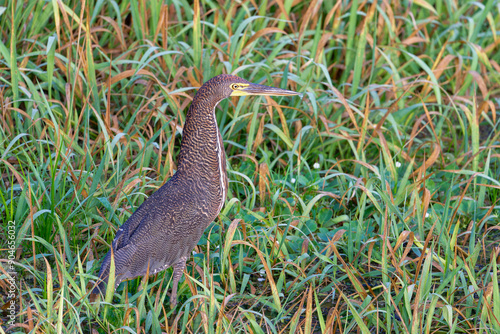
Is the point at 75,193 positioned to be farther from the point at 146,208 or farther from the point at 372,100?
the point at 372,100

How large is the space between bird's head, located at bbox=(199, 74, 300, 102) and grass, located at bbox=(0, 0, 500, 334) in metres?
0.65

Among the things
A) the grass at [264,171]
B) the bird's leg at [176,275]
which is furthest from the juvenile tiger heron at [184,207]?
the grass at [264,171]

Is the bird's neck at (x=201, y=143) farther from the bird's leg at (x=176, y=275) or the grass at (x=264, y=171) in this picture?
the bird's leg at (x=176, y=275)

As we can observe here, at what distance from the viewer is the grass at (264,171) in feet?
10.0

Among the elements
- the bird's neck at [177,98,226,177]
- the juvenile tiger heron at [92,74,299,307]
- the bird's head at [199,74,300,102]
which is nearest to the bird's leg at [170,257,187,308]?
the juvenile tiger heron at [92,74,299,307]

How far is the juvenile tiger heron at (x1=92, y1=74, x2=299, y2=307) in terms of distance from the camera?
10.2 ft

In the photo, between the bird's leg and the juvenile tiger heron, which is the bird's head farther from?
the bird's leg

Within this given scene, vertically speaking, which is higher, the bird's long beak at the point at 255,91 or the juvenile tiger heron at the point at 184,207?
the bird's long beak at the point at 255,91

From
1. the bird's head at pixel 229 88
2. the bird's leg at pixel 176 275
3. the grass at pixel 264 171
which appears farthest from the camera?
the bird's head at pixel 229 88

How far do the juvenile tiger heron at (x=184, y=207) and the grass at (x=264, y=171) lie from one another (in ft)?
0.45

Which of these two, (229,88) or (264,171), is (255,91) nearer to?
(229,88)

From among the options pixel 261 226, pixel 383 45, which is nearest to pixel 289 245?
pixel 261 226

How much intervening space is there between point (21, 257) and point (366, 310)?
198cm

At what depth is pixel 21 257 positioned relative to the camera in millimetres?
3518
